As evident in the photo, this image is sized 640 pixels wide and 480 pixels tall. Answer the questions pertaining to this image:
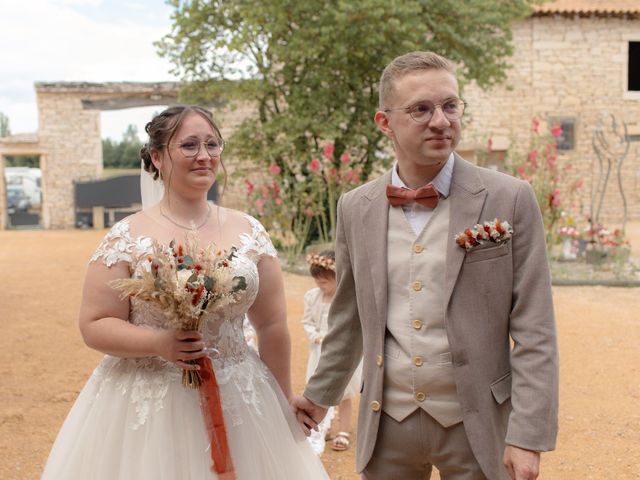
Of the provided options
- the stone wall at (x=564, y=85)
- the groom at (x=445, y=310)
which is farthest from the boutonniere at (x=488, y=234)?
the stone wall at (x=564, y=85)

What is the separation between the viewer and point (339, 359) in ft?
8.51

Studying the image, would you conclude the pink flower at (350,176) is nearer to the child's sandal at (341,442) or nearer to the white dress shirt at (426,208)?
the child's sandal at (341,442)

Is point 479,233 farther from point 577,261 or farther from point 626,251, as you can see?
point 577,261

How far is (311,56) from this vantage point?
1358 cm

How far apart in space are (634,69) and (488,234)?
2251cm

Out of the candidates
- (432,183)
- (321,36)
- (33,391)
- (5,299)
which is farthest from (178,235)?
(321,36)

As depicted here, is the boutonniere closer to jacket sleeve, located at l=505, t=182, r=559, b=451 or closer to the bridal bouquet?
jacket sleeve, located at l=505, t=182, r=559, b=451

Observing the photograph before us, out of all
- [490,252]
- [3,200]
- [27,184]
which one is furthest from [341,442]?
[27,184]

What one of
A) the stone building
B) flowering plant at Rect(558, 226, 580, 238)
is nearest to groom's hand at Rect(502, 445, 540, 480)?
flowering plant at Rect(558, 226, 580, 238)

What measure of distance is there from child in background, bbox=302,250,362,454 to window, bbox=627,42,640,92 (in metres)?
20.2

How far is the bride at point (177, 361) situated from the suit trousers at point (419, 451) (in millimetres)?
511

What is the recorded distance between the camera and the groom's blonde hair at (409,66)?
2.18m

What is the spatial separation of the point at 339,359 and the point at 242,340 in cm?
44

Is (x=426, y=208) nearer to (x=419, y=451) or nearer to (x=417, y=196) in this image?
(x=417, y=196)
